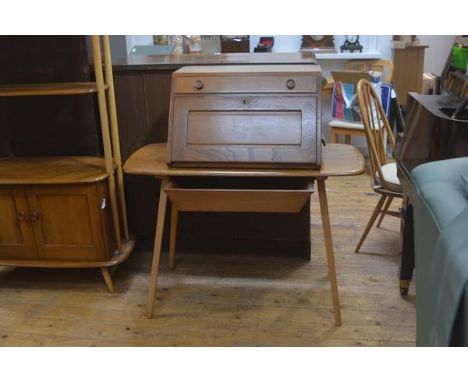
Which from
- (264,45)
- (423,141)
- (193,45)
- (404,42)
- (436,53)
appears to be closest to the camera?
(423,141)

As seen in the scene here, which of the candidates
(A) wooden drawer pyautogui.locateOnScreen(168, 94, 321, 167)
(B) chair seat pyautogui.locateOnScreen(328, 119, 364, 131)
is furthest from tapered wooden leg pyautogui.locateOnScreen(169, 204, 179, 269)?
(B) chair seat pyautogui.locateOnScreen(328, 119, 364, 131)

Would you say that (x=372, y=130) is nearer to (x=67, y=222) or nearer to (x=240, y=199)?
(x=240, y=199)

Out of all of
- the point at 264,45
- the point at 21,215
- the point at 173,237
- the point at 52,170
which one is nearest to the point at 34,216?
the point at 21,215

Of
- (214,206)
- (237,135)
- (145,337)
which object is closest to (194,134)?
(237,135)

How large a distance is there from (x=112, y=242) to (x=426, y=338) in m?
1.62

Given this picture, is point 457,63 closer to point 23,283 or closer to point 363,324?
point 363,324

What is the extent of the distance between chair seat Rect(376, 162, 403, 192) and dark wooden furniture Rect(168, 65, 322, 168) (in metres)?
0.66

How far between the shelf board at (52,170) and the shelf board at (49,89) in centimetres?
35

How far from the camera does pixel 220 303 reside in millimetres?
2250

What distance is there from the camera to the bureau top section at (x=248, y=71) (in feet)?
6.71

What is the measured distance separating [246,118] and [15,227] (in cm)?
118

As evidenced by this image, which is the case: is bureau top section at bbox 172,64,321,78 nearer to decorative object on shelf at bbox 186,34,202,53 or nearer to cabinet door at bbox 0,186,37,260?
cabinet door at bbox 0,186,37,260

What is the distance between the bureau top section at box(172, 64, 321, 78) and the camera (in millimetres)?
2045

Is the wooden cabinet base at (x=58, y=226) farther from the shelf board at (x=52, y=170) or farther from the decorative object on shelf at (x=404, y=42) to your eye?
the decorative object on shelf at (x=404, y=42)
